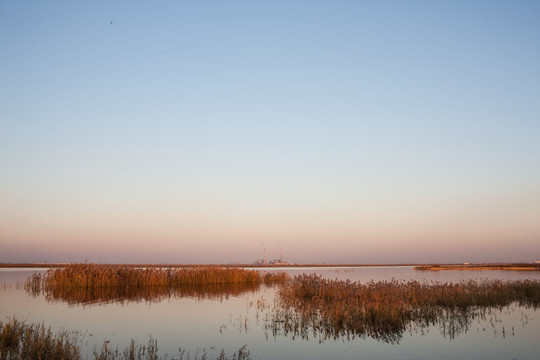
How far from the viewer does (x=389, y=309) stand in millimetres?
19609

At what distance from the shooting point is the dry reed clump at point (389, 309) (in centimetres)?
1795

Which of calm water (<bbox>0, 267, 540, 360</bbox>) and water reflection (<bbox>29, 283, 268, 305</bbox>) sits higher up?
calm water (<bbox>0, 267, 540, 360</bbox>)

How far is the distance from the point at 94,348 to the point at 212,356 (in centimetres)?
422

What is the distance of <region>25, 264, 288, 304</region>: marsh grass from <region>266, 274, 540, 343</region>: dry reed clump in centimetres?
1045

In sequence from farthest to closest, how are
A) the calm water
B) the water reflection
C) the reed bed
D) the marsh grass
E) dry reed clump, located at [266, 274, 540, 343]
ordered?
1. the marsh grass
2. the water reflection
3. dry reed clump, located at [266, 274, 540, 343]
4. the calm water
5. the reed bed

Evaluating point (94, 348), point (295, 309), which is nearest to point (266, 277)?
point (295, 309)

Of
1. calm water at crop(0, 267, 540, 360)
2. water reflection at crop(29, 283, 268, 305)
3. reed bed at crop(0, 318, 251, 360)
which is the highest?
reed bed at crop(0, 318, 251, 360)

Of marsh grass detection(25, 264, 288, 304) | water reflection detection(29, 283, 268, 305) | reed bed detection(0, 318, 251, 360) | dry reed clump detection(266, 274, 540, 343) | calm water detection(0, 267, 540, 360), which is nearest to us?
reed bed detection(0, 318, 251, 360)

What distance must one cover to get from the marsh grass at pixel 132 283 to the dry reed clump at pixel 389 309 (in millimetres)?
10451

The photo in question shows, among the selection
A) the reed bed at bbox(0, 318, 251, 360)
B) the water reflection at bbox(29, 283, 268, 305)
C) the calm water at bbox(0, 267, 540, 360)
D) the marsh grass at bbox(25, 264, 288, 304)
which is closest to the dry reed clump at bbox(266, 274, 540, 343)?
the calm water at bbox(0, 267, 540, 360)

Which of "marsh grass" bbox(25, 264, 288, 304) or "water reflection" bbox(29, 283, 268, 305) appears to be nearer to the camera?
"water reflection" bbox(29, 283, 268, 305)

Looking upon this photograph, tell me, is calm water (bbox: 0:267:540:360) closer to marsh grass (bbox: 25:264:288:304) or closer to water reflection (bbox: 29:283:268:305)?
water reflection (bbox: 29:283:268:305)

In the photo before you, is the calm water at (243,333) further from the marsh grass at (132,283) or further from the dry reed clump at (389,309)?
the marsh grass at (132,283)

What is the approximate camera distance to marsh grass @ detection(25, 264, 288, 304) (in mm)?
31156
